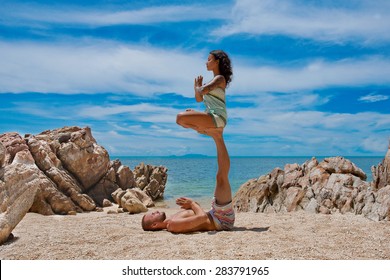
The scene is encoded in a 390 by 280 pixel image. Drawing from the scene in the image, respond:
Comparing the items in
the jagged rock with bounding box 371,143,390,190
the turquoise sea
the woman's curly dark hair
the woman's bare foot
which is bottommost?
the turquoise sea

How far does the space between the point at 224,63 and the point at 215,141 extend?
1448 millimetres

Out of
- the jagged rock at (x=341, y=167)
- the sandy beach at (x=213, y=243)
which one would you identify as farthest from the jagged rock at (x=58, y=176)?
the jagged rock at (x=341, y=167)

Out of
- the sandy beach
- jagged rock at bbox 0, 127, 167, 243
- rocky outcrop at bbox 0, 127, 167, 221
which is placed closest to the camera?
the sandy beach

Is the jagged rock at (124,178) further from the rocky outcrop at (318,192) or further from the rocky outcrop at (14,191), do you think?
the rocky outcrop at (14,191)

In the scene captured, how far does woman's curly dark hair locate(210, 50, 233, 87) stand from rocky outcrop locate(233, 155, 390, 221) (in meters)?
4.31

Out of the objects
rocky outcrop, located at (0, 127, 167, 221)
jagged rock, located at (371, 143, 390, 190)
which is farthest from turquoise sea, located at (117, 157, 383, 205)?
jagged rock, located at (371, 143, 390, 190)

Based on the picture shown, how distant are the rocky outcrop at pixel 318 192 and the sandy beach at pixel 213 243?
1.26 metres

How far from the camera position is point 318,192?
9953 millimetres

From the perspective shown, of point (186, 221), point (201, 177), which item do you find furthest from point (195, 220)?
point (201, 177)

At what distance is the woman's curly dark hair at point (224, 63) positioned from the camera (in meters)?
7.06

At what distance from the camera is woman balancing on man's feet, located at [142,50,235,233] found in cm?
674

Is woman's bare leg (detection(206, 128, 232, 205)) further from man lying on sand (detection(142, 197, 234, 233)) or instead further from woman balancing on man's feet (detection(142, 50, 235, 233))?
man lying on sand (detection(142, 197, 234, 233))
